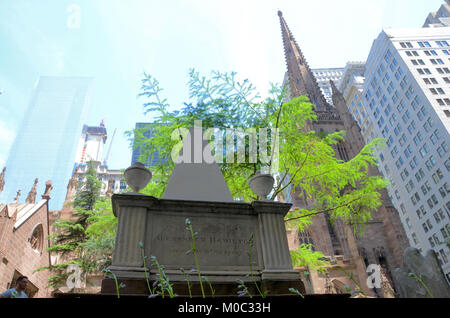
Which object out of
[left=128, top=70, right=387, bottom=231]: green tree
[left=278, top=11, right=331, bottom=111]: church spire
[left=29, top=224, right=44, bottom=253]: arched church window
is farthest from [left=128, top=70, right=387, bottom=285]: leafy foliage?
[left=278, top=11, right=331, bottom=111]: church spire

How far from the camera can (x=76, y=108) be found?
150 m

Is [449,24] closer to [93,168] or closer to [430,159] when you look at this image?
[430,159]

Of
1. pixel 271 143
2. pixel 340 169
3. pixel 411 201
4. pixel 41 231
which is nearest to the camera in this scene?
pixel 340 169

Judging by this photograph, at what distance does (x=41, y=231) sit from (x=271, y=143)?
23.9 m

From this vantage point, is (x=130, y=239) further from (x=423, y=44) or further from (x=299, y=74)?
(x=423, y=44)

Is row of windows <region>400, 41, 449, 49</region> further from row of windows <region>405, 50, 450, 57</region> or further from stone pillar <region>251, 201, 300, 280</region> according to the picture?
stone pillar <region>251, 201, 300, 280</region>

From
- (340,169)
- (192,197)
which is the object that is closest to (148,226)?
(192,197)

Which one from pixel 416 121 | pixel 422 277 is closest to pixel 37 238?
pixel 422 277

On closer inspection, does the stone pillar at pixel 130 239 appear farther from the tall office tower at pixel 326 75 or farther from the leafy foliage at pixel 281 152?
the tall office tower at pixel 326 75

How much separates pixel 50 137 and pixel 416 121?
140730 mm

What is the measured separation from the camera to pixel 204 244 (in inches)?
241

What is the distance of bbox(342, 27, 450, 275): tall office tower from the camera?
48625 millimetres

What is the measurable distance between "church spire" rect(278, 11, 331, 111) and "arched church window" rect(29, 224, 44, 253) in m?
43.4

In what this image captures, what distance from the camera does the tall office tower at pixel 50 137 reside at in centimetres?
11744
